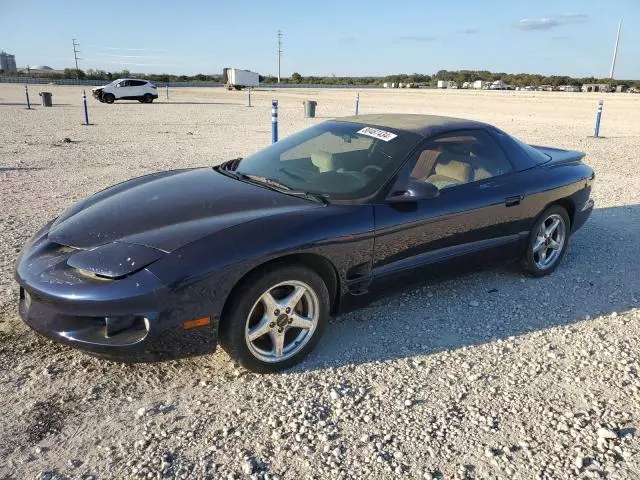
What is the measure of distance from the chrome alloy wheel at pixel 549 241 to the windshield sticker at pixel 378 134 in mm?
1629

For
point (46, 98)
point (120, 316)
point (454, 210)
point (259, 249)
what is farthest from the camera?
Answer: point (46, 98)

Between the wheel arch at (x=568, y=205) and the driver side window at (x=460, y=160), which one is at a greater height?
the driver side window at (x=460, y=160)

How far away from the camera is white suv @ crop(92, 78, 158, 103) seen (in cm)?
3048

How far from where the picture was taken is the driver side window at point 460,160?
3.79 metres

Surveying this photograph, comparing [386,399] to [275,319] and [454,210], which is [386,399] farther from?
[454,210]

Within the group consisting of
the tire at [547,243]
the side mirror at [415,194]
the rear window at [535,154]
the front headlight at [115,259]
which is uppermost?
the rear window at [535,154]

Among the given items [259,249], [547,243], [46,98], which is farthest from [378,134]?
[46,98]

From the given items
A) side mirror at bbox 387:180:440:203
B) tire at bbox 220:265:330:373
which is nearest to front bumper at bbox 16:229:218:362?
tire at bbox 220:265:330:373

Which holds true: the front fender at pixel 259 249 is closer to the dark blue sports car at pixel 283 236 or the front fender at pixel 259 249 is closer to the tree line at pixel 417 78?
the dark blue sports car at pixel 283 236

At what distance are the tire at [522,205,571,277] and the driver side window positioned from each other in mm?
626

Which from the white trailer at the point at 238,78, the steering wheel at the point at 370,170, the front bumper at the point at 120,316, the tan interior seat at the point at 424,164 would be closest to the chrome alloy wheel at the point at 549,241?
the tan interior seat at the point at 424,164

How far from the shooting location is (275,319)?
9.68ft

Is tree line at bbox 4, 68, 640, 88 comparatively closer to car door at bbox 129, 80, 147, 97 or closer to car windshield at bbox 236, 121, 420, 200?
car door at bbox 129, 80, 147, 97

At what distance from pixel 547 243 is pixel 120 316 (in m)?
3.63
